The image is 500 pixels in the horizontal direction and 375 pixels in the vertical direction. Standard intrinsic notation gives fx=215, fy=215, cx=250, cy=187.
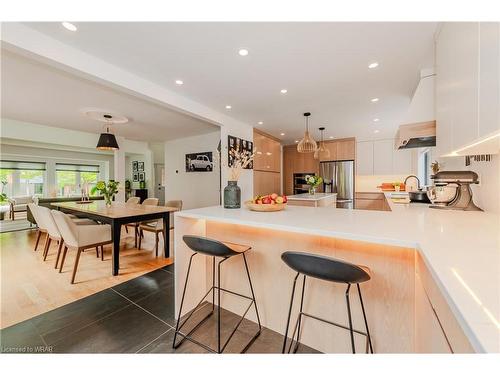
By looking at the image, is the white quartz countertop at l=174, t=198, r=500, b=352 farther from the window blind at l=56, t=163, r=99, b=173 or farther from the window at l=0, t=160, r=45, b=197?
the window blind at l=56, t=163, r=99, b=173

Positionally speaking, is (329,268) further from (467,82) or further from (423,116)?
(423,116)

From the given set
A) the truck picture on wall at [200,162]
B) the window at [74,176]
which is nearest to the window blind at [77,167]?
the window at [74,176]

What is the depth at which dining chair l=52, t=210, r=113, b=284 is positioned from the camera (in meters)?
2.52

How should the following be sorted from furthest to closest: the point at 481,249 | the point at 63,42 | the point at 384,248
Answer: the point at 63,42 < the point at 384,248 < the point at 481,249

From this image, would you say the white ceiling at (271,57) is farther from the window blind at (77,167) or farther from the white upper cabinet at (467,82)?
the window blind at (77,167)

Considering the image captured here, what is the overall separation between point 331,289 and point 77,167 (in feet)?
28.4

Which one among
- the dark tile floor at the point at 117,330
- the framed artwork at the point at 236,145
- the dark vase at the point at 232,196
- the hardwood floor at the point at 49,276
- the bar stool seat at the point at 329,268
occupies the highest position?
the framed artwork at the point at 236,145

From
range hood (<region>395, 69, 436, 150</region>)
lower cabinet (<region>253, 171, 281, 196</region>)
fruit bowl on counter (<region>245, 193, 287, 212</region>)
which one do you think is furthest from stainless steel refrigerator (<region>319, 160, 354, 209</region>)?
fruit bowl on counter (<region>245, 193, 287, 212</region>)

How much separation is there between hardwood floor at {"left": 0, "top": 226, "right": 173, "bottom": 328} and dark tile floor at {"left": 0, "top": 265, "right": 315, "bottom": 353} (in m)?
0.21

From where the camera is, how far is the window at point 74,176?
265 inches

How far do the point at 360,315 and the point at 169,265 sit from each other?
8.29 ft
